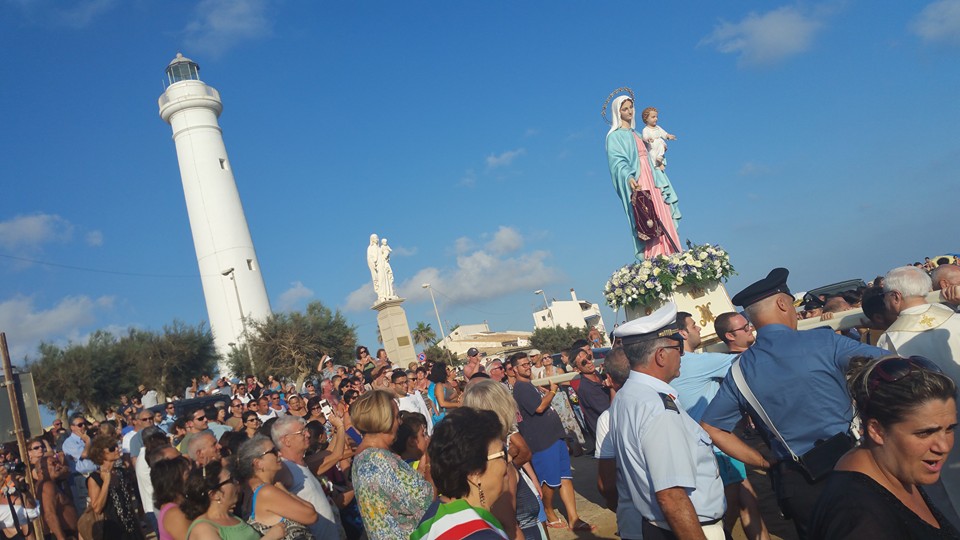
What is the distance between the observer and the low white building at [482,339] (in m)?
73.4

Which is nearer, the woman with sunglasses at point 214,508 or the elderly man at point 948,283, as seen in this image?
the woman with sunglasses at point 214,508

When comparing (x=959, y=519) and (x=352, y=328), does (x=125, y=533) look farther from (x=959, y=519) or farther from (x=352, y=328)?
(x=352, y=328)

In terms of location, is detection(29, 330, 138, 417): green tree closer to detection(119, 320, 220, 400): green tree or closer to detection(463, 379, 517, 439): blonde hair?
detection(119, 320, 220, 400): green tree

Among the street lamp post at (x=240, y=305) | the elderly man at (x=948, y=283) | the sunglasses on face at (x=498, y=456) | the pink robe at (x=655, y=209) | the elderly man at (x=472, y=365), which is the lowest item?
the sunglasses on face at (x=498, y=456)

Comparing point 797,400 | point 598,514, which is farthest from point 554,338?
point 797,400

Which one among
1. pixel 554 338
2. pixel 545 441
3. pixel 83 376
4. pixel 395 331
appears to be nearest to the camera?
pixel 545 441

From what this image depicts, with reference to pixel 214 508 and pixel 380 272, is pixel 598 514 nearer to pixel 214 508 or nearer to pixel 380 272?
pixel 214 508

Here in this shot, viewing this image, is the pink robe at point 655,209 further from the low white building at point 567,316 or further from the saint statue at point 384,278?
the low white building at point 567,316

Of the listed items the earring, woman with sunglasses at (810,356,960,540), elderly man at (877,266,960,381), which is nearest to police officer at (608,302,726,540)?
the earring

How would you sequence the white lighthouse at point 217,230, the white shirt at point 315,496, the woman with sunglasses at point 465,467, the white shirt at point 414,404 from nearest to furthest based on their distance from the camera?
the woman with sunglasses at point 465,467, the white shirt at point 315,496, the white shirt at point 414,404, the white lighthouse at point 217,230

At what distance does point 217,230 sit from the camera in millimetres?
36219

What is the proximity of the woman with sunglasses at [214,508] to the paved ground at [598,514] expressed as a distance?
144 inches

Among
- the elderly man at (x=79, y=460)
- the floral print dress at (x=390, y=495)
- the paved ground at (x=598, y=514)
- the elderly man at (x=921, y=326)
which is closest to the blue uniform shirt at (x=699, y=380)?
the elderly man at (x=921, y=326)

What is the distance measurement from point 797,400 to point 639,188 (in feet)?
26.5
